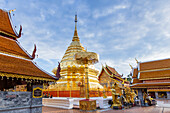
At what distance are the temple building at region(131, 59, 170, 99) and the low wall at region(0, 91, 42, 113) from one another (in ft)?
37.9

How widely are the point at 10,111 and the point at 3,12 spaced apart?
25.2 feet

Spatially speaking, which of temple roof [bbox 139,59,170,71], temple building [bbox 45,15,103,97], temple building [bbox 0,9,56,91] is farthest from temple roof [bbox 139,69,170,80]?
temple building [bbox 0,9,56,91]

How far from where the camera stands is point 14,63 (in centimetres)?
664

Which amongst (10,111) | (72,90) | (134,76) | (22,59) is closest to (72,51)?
(72,90)

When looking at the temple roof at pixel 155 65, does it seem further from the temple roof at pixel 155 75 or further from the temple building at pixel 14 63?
the temple building at pixel 14 63

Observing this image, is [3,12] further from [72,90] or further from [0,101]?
[72,90]

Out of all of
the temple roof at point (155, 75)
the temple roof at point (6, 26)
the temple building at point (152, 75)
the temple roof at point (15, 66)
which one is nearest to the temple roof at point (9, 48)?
the temple roof at point (15, 66)

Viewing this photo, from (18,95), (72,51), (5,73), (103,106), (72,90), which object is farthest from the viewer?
(72,51)

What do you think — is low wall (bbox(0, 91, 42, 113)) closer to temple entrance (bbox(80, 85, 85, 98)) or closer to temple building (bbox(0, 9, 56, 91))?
temple building (bbox(0, 9, 56, 91))

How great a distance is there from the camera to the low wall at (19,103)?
6078 millimetres

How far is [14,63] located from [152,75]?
15662 millimetres

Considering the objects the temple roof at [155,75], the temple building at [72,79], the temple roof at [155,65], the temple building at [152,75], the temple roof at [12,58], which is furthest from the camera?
the temple roof at [155,65]

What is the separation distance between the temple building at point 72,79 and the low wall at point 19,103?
8033mm

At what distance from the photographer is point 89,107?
32.7ft
